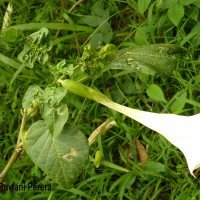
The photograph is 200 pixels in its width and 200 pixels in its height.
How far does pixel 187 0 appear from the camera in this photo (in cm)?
182

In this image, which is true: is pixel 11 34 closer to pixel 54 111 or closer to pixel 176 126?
pixel 54 111

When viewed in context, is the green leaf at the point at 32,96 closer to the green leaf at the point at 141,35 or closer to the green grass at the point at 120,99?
the green grass at the point at 120,99

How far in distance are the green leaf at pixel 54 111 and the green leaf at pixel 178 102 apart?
0.62 metres

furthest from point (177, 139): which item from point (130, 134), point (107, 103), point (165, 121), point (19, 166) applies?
point (19, 166)

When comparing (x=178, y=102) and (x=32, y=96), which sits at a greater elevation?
(x=32, y=96)

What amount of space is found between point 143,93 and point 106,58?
0.63 m

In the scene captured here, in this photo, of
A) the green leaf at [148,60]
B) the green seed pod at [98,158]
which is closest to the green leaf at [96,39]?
the green seed pod at [98,158]

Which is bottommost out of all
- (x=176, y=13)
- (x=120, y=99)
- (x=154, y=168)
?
(x=154, y=168)

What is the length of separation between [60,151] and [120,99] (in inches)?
28.6

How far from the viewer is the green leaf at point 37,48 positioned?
55.1 inches

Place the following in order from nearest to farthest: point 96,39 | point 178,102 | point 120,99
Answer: point 178,102 < point 120,99 < point 96,39

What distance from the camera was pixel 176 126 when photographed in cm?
112

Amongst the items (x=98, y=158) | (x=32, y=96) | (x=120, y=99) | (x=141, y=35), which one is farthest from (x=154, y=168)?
(x=32, y=96)

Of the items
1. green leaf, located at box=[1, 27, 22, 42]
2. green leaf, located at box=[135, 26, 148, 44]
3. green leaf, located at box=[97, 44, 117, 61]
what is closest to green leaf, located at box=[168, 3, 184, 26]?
green leaf, located at box=[135, 26, 148, 44]
